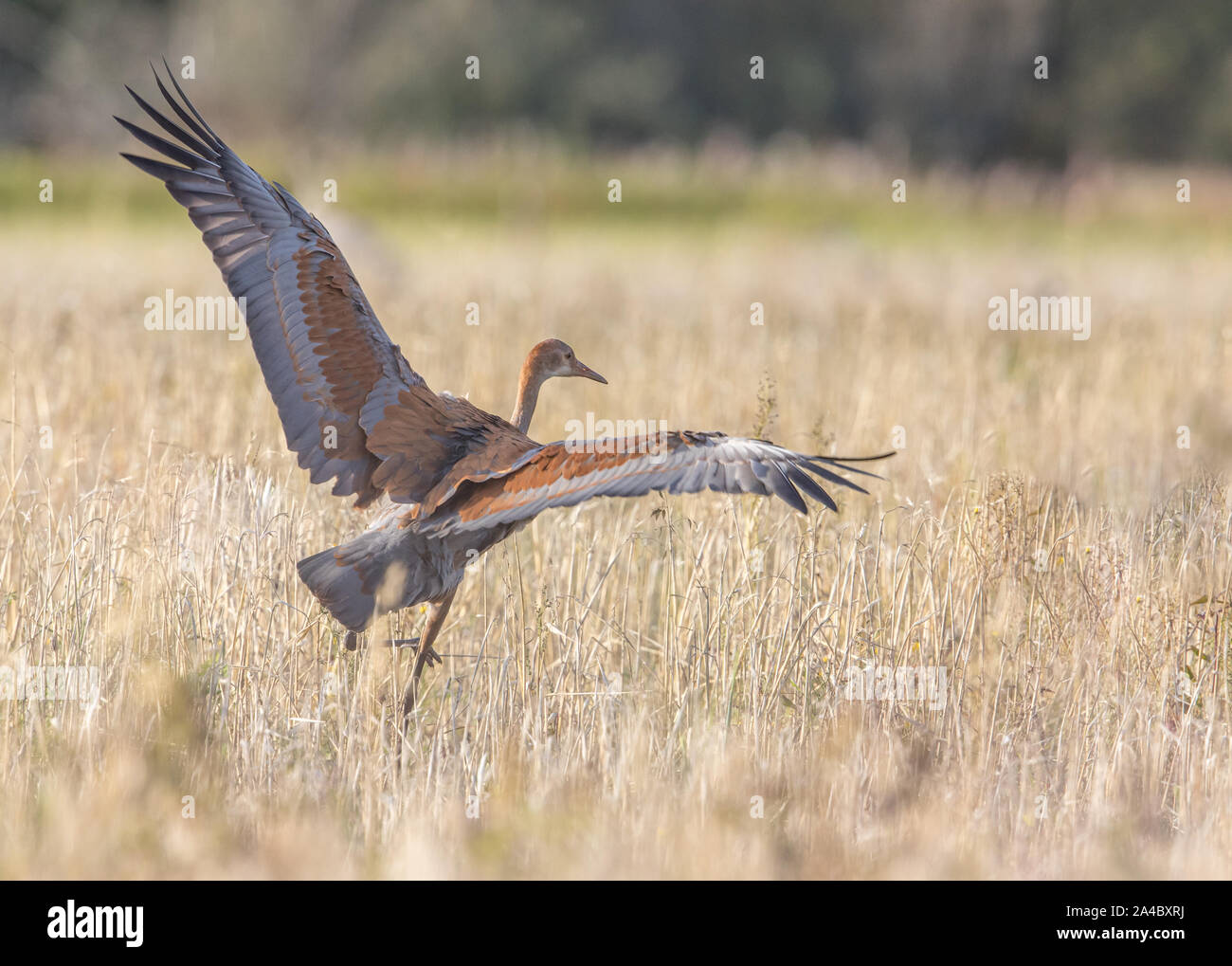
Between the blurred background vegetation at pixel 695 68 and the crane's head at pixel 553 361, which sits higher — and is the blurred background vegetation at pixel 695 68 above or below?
above

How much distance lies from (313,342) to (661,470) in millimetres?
1505

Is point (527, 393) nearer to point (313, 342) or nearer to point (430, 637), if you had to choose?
point (313, 342)

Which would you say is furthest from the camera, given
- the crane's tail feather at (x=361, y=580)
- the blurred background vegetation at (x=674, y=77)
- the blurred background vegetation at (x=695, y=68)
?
the blurred background vegetation at (x=695, y=68)

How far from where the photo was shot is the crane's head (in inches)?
225

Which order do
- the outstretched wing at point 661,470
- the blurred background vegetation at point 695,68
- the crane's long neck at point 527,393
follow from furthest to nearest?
the blurred background vegetation at point 695,68 < the crane's long neck at point 527,393 < the outstretched wing at point 661,470

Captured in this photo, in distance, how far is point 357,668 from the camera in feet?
16.7

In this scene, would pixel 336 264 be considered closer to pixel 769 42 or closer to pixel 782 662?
pixel 782 662

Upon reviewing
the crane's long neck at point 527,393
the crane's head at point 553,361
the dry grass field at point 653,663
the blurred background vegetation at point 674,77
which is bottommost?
the dry grass field at point 653,663

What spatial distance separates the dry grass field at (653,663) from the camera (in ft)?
Answer: 12.2

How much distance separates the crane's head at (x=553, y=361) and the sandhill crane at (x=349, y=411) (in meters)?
0.55

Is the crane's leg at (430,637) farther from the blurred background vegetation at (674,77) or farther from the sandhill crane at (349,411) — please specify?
the blurred background vegetation at (674,77)

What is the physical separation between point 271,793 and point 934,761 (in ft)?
6.52

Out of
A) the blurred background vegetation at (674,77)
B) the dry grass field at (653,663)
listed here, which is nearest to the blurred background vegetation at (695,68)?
the blurred background vegetation at (674,77)

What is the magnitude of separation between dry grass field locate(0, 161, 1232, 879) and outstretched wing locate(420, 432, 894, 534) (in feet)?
2.26
